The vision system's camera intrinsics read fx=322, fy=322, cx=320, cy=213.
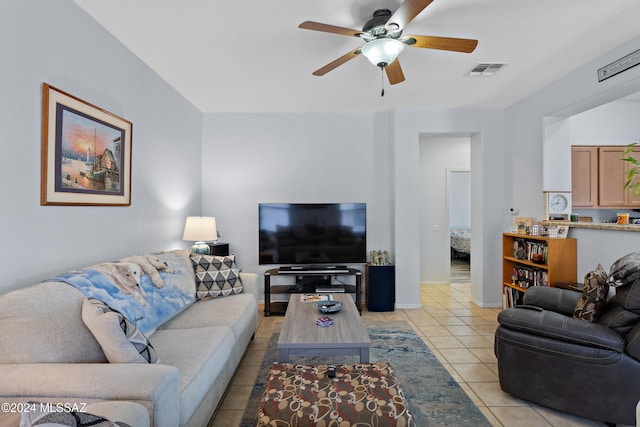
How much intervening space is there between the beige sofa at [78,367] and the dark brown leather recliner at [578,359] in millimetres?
1937

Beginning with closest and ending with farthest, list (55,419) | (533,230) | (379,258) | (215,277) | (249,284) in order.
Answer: (55,419), (215,277), (249,284), (533,230), (379,258)

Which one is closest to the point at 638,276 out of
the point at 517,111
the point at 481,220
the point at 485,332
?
the point at 485,332

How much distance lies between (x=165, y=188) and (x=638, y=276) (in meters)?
3.88

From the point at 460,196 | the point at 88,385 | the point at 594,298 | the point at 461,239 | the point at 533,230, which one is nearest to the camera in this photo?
the point at 88,385

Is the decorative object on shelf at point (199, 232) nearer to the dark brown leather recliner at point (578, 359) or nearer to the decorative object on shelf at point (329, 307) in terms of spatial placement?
the decorative object on shelf at point (329, 307)

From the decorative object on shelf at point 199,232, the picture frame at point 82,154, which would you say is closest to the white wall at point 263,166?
the decorative object on shelf at point 199,232

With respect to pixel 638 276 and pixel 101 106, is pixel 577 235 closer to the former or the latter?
pixel 638 276

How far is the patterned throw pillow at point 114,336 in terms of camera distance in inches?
57.2

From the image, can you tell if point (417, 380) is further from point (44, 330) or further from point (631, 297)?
point (44, 330)

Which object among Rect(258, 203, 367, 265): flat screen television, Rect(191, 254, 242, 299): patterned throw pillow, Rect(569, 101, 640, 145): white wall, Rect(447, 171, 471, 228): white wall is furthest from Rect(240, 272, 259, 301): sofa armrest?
Rect(569, 101, 640, 145): white wall

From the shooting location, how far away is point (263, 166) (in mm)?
4488

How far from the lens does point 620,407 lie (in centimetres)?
180

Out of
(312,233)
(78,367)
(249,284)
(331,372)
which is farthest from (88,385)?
(312,233)

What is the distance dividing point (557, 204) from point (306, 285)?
10.2ft
